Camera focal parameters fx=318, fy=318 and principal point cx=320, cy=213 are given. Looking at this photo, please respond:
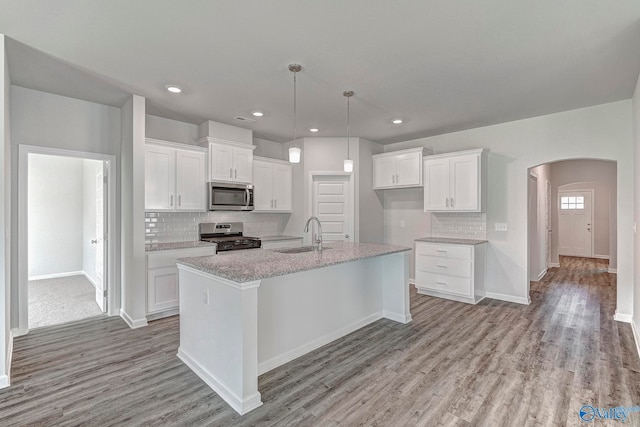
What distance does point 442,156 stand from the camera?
512 cm

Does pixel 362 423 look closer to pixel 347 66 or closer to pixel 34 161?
pixel 347 66

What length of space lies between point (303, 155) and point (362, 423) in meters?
4.41

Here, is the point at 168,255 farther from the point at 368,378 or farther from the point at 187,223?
the point at 368,378

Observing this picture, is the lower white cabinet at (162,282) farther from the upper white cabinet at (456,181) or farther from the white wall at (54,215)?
the white wall at (54,215)

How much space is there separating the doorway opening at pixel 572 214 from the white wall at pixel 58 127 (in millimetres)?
6441

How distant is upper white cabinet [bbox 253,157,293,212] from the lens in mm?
5391

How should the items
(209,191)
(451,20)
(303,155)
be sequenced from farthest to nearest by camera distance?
(303,155)
(209,191)
(451,20)

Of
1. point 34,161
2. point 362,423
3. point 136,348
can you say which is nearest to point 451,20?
point 362,423

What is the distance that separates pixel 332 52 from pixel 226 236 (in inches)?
134

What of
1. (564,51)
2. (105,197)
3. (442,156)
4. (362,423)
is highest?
(564,51)

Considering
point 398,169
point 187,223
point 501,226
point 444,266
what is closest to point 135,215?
point 187,223

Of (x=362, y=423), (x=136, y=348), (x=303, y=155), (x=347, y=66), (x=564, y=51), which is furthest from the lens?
(x=303, y=155)

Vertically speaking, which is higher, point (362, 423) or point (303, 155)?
point (303, 155)

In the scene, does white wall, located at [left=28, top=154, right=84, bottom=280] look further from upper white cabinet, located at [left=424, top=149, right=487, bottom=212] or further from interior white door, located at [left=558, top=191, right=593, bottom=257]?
interior white door, located at [left=558, top=191, right=593, bottom=257]
